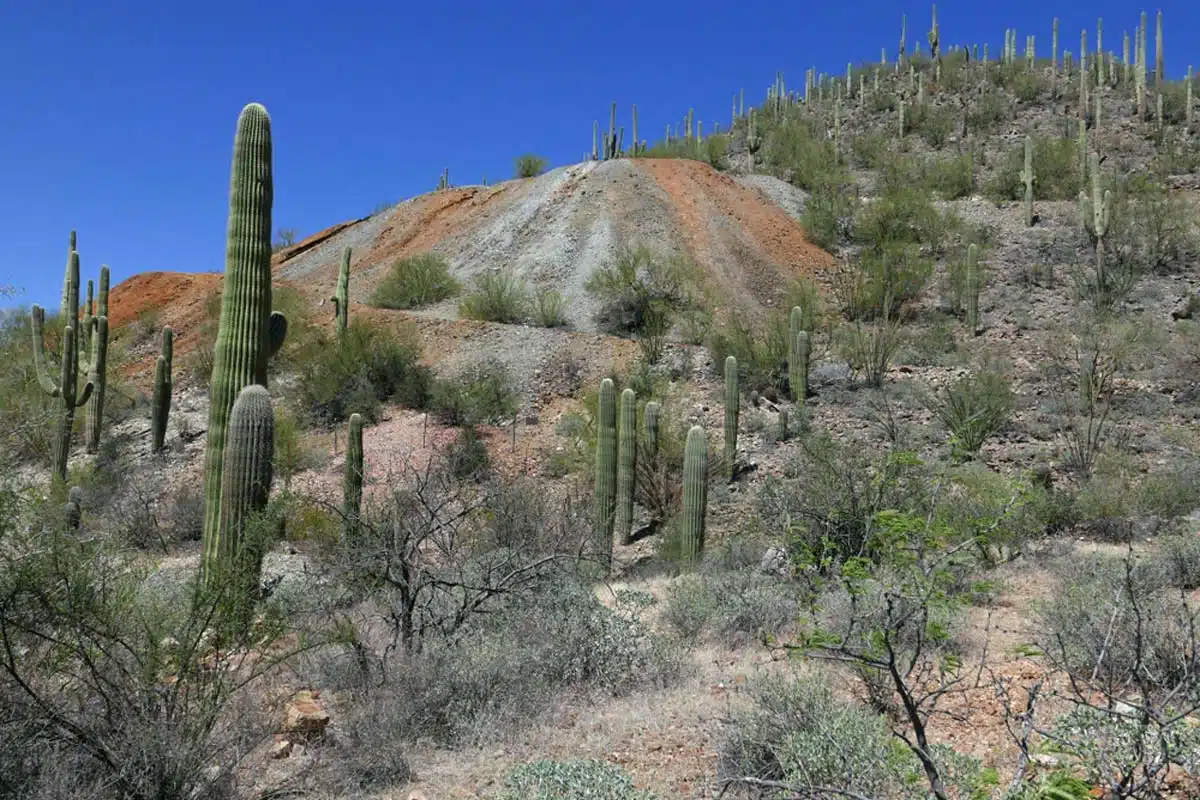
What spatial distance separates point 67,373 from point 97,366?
1.53 metres

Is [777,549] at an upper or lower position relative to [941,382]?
lower

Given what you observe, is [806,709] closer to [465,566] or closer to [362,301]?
[465,566]

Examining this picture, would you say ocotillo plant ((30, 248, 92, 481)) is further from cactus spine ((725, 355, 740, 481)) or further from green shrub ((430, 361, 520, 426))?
cactus spine ((725, 355, 740, 481))

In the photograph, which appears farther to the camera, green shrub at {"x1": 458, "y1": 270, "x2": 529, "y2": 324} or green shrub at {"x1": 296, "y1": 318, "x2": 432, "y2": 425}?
green shrub at {"x1": 458, "y1": 270, "x2": 529, "y2": 324}

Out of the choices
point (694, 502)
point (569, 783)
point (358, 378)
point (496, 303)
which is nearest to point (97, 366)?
A: point (358, 378)

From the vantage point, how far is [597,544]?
12938 mm

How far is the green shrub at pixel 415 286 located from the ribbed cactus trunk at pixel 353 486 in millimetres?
16972

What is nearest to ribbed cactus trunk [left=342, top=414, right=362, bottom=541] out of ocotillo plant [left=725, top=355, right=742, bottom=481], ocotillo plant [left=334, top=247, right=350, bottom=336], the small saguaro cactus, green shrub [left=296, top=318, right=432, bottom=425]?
ocotillo plant [left=725, top=355, right=742, bottom=481]

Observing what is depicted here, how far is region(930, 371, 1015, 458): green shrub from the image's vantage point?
58.1ft

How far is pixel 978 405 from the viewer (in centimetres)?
1834

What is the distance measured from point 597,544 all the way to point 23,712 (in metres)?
8.94

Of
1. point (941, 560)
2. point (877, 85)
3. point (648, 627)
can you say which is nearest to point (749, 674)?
point (648, 627)

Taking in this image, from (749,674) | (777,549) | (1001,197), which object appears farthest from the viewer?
(1001,197)

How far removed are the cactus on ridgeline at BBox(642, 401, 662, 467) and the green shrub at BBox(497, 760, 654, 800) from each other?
11.6 metres
